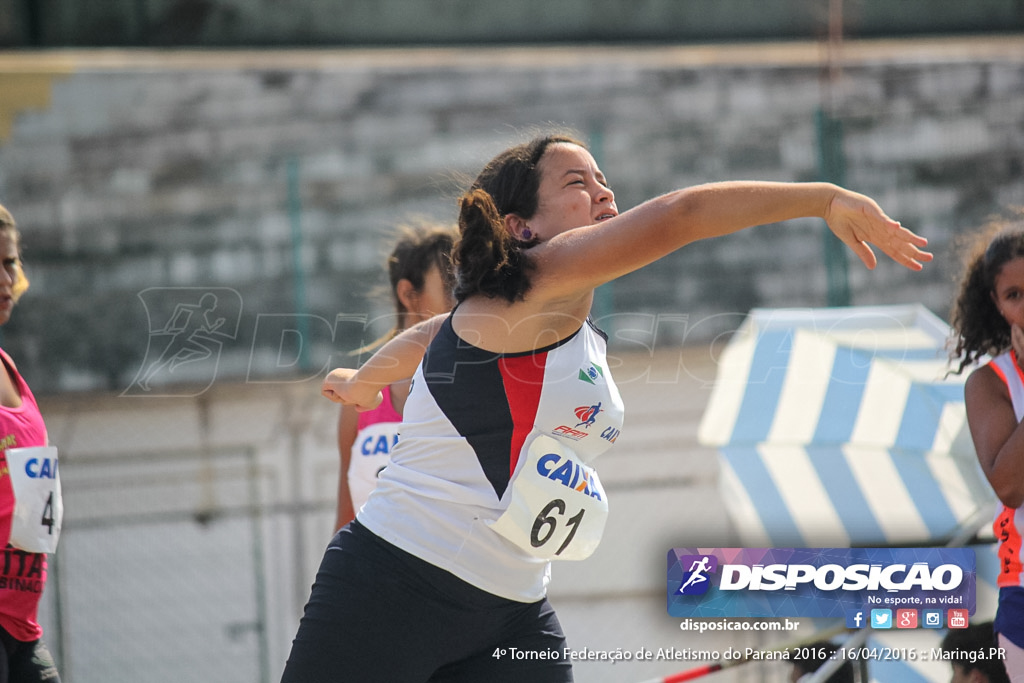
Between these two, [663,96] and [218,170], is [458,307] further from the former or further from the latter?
[663,96]

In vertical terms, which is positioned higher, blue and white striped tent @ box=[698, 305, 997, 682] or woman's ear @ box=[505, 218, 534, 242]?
woman's ear @ box=[505, 218, 534, 242]

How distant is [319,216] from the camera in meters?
6.81

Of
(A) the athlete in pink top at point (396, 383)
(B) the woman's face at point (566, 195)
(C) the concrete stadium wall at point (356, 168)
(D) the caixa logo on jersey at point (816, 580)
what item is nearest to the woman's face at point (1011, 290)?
(D) the caixa logo on jersey at point (816, 580)

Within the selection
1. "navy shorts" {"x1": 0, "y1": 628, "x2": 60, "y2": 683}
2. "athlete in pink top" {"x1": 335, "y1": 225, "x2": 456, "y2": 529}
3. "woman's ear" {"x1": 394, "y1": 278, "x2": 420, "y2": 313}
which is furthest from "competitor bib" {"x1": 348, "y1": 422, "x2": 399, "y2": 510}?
"navy shorts" {"x1": 0, "y1": 628, "x2": 60, "y2": 683}

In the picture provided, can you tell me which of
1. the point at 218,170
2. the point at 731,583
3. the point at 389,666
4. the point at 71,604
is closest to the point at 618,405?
the point at 389,666

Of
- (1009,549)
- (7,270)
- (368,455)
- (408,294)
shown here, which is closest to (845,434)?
(1009,549)

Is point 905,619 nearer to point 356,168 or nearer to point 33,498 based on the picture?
point 33,498

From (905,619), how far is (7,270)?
9.91 ft

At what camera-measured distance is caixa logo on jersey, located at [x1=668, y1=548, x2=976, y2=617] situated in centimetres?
328

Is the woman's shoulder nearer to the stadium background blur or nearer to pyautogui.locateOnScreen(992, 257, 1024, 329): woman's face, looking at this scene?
pyautogui.locateOnScreen(992, 257, 1024, 329): woman's face

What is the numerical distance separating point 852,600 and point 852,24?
22.2ft

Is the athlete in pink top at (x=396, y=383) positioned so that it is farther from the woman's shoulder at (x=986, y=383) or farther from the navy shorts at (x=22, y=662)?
the woman's shoulder at (x=986, y=383)

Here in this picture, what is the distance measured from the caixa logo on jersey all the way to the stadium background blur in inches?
25.9

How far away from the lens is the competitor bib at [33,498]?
9.11 feet
